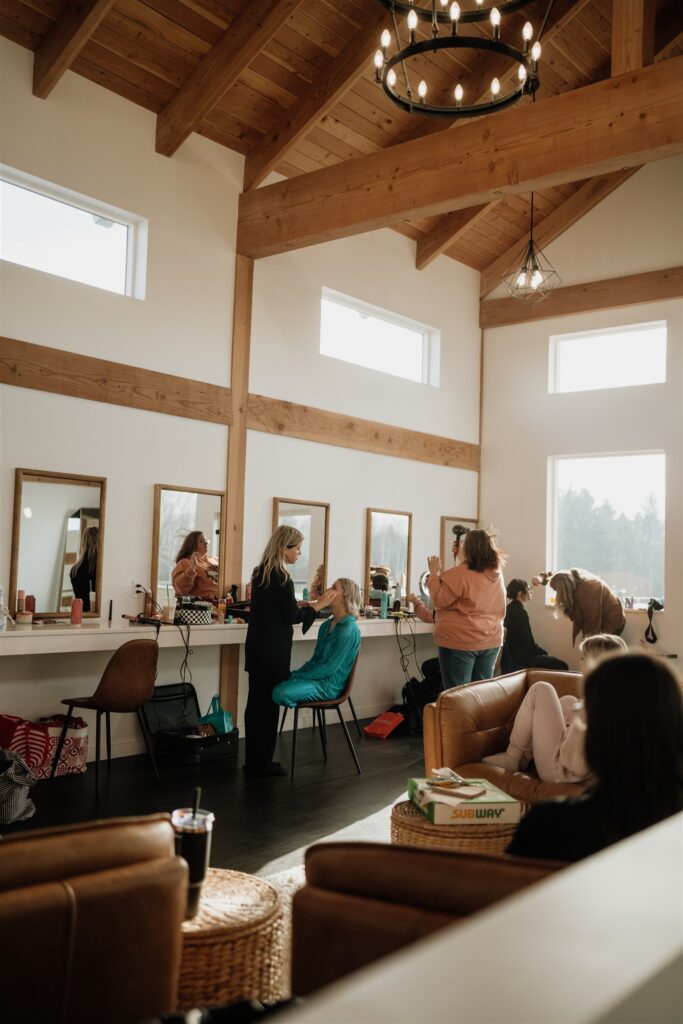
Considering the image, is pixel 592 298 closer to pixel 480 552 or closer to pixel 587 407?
pixel 587 407

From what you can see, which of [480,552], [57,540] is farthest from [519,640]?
[57,540]

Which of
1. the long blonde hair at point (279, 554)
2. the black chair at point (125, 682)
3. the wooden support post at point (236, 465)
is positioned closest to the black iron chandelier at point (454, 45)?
the long blonde hair at point (279, 554)

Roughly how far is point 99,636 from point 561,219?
20.9 ft

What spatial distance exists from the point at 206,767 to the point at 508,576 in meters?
4.38

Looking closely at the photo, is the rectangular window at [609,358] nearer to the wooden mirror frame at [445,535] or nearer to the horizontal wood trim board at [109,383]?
the wooden mirror frame at [445,535]

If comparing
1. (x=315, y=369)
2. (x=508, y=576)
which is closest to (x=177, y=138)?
(x=315, y=369)

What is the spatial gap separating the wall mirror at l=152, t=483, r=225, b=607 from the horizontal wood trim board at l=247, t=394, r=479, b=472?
766 millimetres

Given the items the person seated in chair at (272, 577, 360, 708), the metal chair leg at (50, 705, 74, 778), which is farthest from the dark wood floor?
the person seated in chair at (272, 577, 360, 708)

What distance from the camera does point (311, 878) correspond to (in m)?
1.92

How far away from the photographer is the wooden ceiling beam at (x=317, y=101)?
620cm

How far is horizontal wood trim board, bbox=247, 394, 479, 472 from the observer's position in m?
7.14

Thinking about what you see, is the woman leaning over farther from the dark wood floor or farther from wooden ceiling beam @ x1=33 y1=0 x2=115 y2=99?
wooden ceiling beam @ x1=33 y1=0 x2=115 y2=99

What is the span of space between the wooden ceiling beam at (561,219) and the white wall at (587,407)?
0.09 m

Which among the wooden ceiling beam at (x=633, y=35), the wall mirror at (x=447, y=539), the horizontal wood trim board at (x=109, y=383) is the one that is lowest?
the wall mirror at (x=447, y=539)
